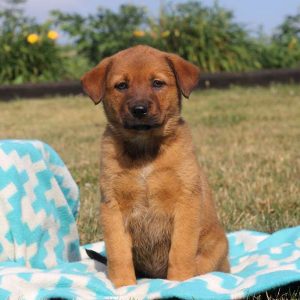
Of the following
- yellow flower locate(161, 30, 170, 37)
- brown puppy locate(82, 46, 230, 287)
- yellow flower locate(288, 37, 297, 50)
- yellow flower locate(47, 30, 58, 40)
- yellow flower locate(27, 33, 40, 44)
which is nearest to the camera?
brown puppy locate(82, 46, 230, 287)

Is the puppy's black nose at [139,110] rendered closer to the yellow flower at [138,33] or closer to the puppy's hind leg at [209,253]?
the puppy's hind leg at [209,253]

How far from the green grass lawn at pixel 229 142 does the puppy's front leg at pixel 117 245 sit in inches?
45.6

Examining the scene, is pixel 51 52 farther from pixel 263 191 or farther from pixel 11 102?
pixel 263 191

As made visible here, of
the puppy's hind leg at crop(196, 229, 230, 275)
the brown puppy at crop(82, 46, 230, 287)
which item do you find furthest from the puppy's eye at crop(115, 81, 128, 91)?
the puppy's hind leg at crop(196, 229, 230, 275)

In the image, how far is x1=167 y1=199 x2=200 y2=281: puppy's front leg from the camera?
3.14m

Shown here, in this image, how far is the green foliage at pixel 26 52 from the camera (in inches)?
538

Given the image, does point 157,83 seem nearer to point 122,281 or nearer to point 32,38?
point 122,281

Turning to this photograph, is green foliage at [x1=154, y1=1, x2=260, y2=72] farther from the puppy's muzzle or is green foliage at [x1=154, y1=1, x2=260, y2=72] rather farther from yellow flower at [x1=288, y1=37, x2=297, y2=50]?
the puppy's muzzle

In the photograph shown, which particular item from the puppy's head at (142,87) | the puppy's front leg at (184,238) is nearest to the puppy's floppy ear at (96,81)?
the puppy's head at (142,87)

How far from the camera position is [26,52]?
13.6m

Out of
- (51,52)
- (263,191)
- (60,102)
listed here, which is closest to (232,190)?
(263,191)

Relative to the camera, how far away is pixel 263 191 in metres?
5.03

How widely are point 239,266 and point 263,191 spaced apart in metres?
1.34

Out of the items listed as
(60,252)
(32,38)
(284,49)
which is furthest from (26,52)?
(60,252)
